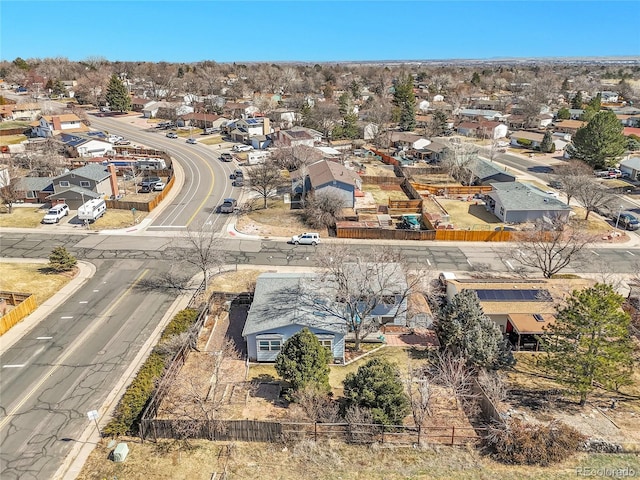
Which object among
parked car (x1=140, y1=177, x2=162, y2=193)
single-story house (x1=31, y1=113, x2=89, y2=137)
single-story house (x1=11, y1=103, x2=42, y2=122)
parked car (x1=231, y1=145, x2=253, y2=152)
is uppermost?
single-story house (x1=11, y1=103, x2=42, y2=122)

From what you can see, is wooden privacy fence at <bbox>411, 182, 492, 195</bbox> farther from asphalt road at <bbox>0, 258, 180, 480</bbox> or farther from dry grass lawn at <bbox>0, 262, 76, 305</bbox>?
dry grass lawn at <bbox>0, 262, 76, 305</bbox>

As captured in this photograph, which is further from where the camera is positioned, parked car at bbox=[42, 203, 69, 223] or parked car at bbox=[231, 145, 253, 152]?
parked car at bbox=[231, 145, 253, 152]

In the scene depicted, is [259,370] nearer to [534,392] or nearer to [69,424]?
[69,424]

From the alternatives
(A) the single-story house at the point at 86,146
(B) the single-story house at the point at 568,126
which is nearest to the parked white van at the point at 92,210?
(A) the single-story house at the point at 86,146

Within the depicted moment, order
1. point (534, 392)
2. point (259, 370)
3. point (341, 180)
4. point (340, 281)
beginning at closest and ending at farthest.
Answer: point (534, 392)
point (259, 370)
point (340, 281)
point (341, 180)

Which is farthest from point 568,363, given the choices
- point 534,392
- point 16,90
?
point 16,90

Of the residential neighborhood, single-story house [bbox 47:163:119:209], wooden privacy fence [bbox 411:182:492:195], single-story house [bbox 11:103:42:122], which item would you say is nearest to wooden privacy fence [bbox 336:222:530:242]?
the residential neighborhood

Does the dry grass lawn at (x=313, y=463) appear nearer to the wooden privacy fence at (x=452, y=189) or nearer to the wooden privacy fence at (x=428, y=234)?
the wooden privacy fence at (x=428, y=234)
